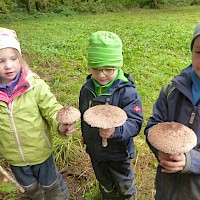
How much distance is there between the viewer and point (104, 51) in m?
2.40

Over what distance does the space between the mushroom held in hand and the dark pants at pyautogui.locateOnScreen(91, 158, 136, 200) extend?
96 centimetres

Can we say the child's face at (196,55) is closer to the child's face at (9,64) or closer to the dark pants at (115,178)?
the dark pants at (115,178)

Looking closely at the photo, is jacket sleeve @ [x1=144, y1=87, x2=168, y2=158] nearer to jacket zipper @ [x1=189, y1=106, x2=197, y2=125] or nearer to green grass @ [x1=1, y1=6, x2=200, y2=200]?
jacket zipper @ [x1=189, y1=106, x2=197, y2=125]

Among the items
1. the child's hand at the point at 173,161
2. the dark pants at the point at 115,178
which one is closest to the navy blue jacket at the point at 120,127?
the dark pants at the point at 115,178

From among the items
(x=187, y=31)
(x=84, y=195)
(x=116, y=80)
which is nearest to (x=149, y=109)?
(x=84, y=195)

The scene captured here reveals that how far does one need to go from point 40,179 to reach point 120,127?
109cm

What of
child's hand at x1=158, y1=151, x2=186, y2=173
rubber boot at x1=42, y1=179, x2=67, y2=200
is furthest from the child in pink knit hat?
child's hand at x1=158, y1=151, x2=186, y2=173

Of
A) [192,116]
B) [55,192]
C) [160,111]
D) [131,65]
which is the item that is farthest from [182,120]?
[131,65]

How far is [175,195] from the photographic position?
2139mm

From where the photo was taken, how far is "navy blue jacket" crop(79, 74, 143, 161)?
2.41 meters

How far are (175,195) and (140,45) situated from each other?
7694 mm

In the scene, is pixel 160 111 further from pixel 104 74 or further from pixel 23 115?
pixel 23 115

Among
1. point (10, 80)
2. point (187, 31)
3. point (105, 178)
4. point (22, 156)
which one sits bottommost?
point (187, 31)

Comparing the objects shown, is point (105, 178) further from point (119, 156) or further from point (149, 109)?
point (149, 109)
